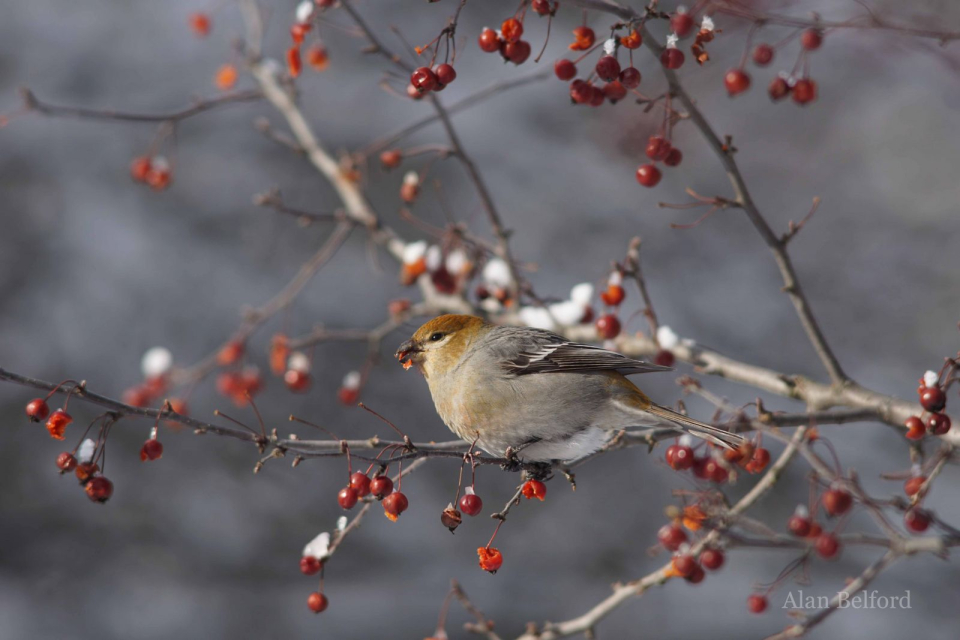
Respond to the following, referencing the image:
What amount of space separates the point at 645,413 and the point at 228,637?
4.81 metres

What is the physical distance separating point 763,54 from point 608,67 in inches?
34.4

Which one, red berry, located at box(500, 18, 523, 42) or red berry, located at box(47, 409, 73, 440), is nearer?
red berry, located at box(47, 409, 73, 440)

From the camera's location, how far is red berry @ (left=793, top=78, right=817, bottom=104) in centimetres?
320

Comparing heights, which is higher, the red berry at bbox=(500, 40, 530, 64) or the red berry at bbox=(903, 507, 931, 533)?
the red berry at bbox=(500, 40, 530, 64)

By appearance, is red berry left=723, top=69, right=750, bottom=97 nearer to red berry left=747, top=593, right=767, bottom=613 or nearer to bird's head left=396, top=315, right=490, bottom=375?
bird's head left=396, top=315, right=490, bottom=375

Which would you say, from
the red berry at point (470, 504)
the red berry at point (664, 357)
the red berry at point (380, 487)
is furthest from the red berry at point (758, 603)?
the red berry at point (380, 487)

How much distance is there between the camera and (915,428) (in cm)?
271

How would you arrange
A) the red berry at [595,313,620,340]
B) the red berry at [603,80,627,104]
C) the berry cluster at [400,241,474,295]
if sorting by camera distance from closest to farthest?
the red berry at [603,80,627,104], the red berry at [595,313,620,340], the berry cluster at [400,241,474,295]

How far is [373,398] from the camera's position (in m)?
7.28

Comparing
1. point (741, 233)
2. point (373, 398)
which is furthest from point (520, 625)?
point (741, 233)

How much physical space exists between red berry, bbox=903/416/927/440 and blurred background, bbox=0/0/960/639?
369cm

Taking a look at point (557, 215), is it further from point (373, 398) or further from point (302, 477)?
point (302, 477)

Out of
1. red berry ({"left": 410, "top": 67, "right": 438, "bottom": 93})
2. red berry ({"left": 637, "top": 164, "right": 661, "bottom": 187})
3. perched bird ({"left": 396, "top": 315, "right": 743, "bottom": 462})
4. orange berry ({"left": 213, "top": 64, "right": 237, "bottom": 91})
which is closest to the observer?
red berry ({"left": 410, "top": 67, "right": 438, "bottom": 93})

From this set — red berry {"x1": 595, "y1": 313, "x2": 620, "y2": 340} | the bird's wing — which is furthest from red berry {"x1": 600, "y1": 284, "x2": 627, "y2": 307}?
the bird's wing
